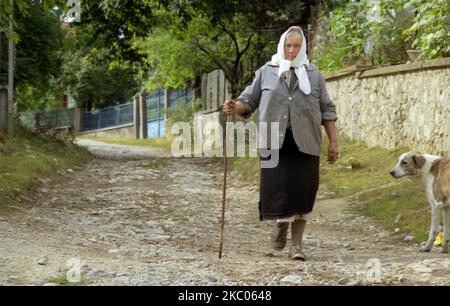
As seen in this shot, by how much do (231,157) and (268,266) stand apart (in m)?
12.5

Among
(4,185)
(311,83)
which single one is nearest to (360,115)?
(4,185)

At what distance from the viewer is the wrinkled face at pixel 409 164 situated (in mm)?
8509

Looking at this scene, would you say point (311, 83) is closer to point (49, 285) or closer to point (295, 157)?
point (295, 157)

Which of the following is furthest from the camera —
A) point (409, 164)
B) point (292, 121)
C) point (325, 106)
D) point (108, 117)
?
point (108, 117)

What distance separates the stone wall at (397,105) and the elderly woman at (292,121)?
4.46 metres

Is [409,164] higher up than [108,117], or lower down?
lower down

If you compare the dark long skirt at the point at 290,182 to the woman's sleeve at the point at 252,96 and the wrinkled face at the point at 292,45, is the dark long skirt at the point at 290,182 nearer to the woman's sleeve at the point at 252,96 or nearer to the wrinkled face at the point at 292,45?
the woman's sleeve at the point at 252,96

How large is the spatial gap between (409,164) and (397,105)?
4.86 meters

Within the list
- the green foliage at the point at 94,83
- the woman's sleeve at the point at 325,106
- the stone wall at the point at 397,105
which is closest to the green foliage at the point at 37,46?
the stone wall at the point at 397,105

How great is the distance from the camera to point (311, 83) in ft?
24.0

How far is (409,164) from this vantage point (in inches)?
339

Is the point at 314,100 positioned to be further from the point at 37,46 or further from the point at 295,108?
the point at 37,46

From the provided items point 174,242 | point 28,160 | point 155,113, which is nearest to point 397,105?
point 174,242

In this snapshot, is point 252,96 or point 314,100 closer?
point 314,100
